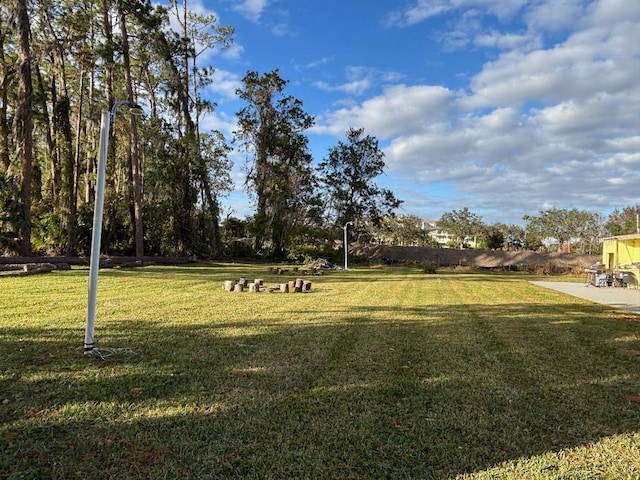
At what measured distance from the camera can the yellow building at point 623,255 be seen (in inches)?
562

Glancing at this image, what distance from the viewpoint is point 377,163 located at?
106ft

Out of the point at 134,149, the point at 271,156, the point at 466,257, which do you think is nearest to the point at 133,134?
the point at 134,149

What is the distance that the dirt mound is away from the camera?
90.4 ft

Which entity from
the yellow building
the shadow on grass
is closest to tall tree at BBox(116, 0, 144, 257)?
the shadow on grass

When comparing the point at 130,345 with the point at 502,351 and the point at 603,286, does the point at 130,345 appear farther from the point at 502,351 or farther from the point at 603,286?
the point at 603,286

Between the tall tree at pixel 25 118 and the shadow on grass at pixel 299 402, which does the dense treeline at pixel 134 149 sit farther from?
the shadow on grass at pixel 299 402

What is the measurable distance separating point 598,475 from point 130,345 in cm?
429

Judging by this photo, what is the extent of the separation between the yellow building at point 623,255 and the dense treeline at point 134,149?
15949 mm

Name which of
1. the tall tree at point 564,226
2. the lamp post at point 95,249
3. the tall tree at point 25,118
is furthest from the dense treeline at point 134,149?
the tall tree at point 564,226

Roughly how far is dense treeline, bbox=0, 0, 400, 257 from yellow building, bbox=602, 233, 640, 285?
1595 centimetres

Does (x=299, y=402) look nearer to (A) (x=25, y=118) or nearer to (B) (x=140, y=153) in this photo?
(A) (x=25, y=118)

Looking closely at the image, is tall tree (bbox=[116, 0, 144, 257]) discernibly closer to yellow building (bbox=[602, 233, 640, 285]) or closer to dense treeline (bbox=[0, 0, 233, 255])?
dense treeline (bbox=[0, 0, 233, 255])

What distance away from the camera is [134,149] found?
18.7m

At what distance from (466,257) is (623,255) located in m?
14.4
